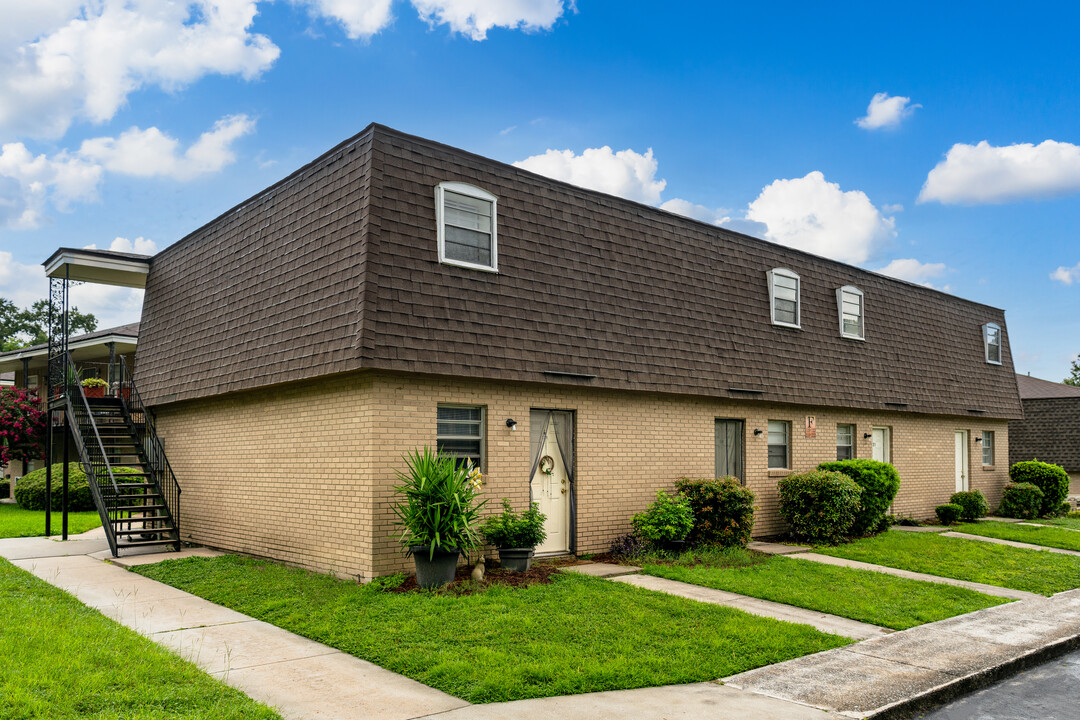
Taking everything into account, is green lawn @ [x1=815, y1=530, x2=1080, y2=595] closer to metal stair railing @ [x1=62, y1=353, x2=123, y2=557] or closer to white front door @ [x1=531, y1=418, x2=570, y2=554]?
white front door @ [x1=531, y1=418, x2=570, y2=554]

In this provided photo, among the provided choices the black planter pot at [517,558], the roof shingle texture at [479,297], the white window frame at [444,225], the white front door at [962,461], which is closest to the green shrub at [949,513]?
the white front door at [962,461]

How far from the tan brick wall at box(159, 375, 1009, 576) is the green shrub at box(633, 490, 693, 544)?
1.91ft

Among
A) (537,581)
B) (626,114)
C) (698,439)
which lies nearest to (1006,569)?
(698,439)

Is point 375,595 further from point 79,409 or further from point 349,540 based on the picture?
point 79,409

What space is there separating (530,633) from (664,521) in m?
5.19

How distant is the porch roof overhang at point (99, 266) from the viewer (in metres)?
15.4

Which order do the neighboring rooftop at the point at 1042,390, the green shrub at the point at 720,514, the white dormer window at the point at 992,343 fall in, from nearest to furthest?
1. the green shrub at the point at 720,514
2. the white dormer window at the point at 992,343
3. the neighboring rooftop at the point at 1042,390

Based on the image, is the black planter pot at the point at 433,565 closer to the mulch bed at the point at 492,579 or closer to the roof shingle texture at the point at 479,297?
the mulch bed at the point at 492,579

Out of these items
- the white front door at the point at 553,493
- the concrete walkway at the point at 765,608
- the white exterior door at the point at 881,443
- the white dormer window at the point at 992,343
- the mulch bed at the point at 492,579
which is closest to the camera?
the concrete walkway at the point at 765,608

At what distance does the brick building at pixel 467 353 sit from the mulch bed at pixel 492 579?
77cm

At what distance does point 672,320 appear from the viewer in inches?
552

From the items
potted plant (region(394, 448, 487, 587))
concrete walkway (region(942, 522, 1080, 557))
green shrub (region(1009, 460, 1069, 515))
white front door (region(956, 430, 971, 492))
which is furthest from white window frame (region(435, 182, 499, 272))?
green shrub (region(1009, 460, 1069, 515))

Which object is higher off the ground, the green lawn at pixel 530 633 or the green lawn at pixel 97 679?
the green lawn at pixel 97 679

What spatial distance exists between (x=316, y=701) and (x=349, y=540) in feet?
15.7
